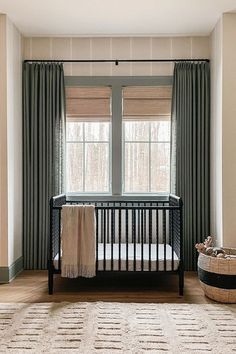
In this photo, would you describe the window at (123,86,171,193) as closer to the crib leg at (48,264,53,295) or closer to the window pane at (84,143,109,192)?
the window pane at (84,143,109,192)

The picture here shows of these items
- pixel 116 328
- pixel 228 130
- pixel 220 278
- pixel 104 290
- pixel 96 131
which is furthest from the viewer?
pixel 96 131

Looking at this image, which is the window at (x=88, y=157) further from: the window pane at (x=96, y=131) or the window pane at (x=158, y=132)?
the window pane at (x=158, y=132)

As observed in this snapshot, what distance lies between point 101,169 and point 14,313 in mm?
1966

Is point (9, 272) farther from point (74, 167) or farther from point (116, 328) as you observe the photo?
point (116, 328)

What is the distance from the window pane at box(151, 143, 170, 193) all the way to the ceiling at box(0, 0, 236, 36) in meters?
1.28

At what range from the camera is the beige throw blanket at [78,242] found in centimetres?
331

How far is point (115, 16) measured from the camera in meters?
3.66

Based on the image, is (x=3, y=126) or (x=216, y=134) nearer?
(x=3, y=126)

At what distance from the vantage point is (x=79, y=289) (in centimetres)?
349

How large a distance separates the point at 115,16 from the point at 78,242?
224 cm

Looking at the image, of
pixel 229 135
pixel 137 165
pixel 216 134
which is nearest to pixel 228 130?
pixel 229 135

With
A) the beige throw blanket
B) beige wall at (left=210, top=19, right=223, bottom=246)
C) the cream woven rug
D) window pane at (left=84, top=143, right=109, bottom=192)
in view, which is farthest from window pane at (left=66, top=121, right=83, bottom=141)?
the cream woven rug

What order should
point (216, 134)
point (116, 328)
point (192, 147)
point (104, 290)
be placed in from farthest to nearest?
1. point (192, 147)
2. point (216, 134)
3. point (104, 290)
4. point (116, 328)

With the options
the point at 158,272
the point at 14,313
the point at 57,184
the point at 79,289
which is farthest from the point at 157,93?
the point at 14,313
